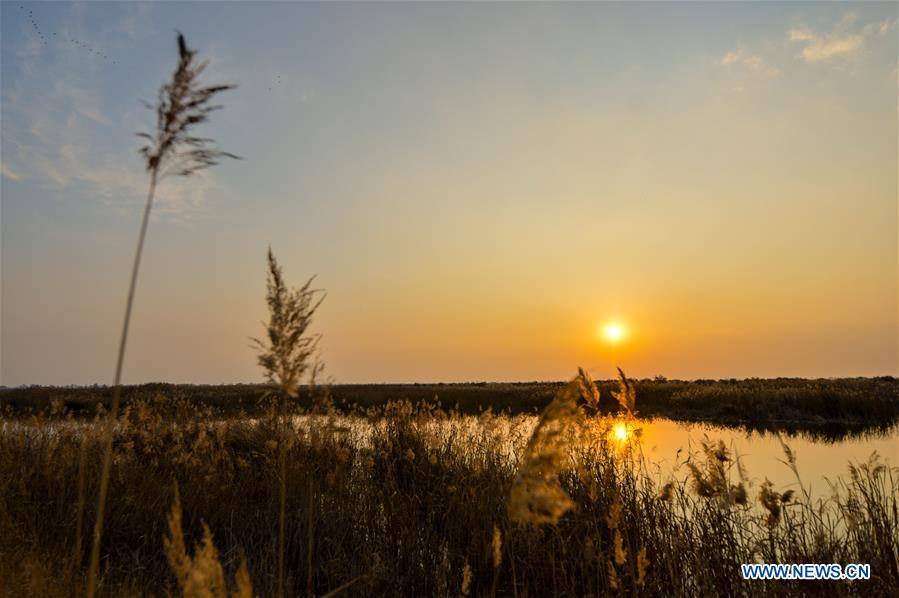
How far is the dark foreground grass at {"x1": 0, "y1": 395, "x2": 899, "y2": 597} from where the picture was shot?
455 cm

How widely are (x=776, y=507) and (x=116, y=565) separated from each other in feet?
18.3

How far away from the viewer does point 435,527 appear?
6672 mm

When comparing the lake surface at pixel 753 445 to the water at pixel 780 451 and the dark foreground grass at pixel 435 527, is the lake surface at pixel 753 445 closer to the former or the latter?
the water at pixel 780 451

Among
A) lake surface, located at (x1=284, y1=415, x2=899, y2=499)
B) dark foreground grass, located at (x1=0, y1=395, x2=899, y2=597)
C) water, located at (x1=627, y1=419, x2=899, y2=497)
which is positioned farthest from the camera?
water, located at (x1=627, y1=419, x2=899, y2=497)

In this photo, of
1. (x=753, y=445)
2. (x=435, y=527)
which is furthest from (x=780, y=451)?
(x=435, y=527)

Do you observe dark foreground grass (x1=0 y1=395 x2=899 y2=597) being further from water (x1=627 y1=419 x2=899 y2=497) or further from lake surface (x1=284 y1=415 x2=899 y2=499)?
water (x1=627 y1=419 x2=899 y2=497)

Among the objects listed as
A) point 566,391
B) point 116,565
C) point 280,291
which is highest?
point 280,291

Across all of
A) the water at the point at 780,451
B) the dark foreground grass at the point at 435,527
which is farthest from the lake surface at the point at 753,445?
the dark foreground grass at the point at 435,527

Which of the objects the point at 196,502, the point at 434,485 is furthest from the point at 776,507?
the point at 196,502

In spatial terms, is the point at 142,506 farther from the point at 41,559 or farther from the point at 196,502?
the point at 41,559

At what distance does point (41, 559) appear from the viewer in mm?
4660

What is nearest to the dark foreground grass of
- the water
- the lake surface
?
the lake surface

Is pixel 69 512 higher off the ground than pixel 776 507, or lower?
Answer: lower

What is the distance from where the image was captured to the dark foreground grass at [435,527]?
14.9ft
